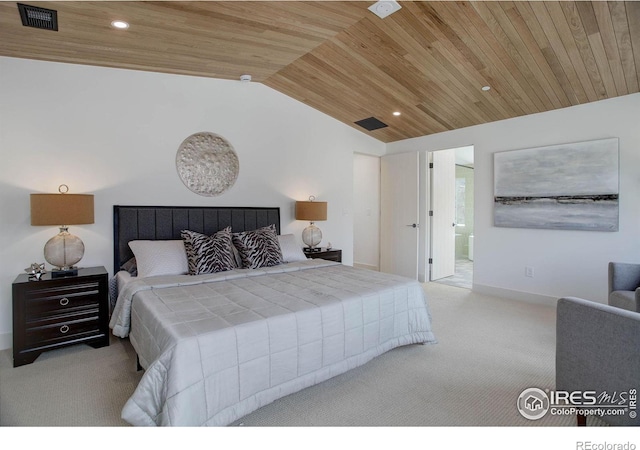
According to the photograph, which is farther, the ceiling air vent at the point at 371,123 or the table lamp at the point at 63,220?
the ceiling air vent at the point at 371,123

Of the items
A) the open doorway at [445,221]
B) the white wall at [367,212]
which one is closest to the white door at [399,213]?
the white wall at [367,212]

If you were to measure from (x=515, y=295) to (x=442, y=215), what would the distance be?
1786 millimetres

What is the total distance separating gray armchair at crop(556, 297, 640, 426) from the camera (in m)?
1.53

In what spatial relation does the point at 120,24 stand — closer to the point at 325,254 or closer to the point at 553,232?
the point at 325,254

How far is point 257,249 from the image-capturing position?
11.7ft

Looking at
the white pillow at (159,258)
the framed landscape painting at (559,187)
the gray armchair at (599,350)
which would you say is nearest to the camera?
the gray armchair at (599,350)

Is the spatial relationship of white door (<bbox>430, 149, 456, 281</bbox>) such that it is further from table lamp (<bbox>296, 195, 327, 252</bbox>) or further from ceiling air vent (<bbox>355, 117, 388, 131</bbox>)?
table lamp (<bbox>296, 195, 327, 252</bbox>)

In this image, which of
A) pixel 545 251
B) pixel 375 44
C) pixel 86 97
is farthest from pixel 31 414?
pixel 545 251

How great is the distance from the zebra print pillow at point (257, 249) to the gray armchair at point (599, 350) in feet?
8.25

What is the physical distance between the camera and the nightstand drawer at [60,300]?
2.65 meters

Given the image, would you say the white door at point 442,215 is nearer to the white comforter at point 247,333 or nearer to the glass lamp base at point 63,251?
the white comforter at point 247,333

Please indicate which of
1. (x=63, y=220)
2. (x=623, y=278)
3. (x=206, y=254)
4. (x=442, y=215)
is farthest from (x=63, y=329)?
(x=442, y=215)

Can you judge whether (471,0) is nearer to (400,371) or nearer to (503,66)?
(503,66)

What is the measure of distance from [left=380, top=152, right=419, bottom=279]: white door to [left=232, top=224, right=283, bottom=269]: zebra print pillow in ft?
8.60
